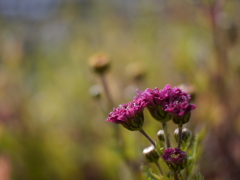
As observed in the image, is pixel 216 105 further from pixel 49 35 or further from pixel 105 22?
pixel 49 35

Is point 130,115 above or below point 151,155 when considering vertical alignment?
above

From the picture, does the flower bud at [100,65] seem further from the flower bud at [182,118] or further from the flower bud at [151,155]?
the flower bud at [182,118]

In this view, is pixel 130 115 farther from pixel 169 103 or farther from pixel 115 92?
pixel 115 92

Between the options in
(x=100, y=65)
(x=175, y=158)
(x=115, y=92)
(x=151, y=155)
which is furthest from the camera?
(x=115, y=92)

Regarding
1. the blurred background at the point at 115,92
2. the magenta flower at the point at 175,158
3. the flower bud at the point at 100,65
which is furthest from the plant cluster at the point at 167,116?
the flower bud at the point at 100,65

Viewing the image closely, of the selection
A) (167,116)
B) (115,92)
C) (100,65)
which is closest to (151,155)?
(167,116)

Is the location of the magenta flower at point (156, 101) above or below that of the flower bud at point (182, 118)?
above

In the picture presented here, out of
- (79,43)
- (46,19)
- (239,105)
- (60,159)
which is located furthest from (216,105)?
(46,19)

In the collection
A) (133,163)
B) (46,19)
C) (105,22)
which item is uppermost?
(46,19)
